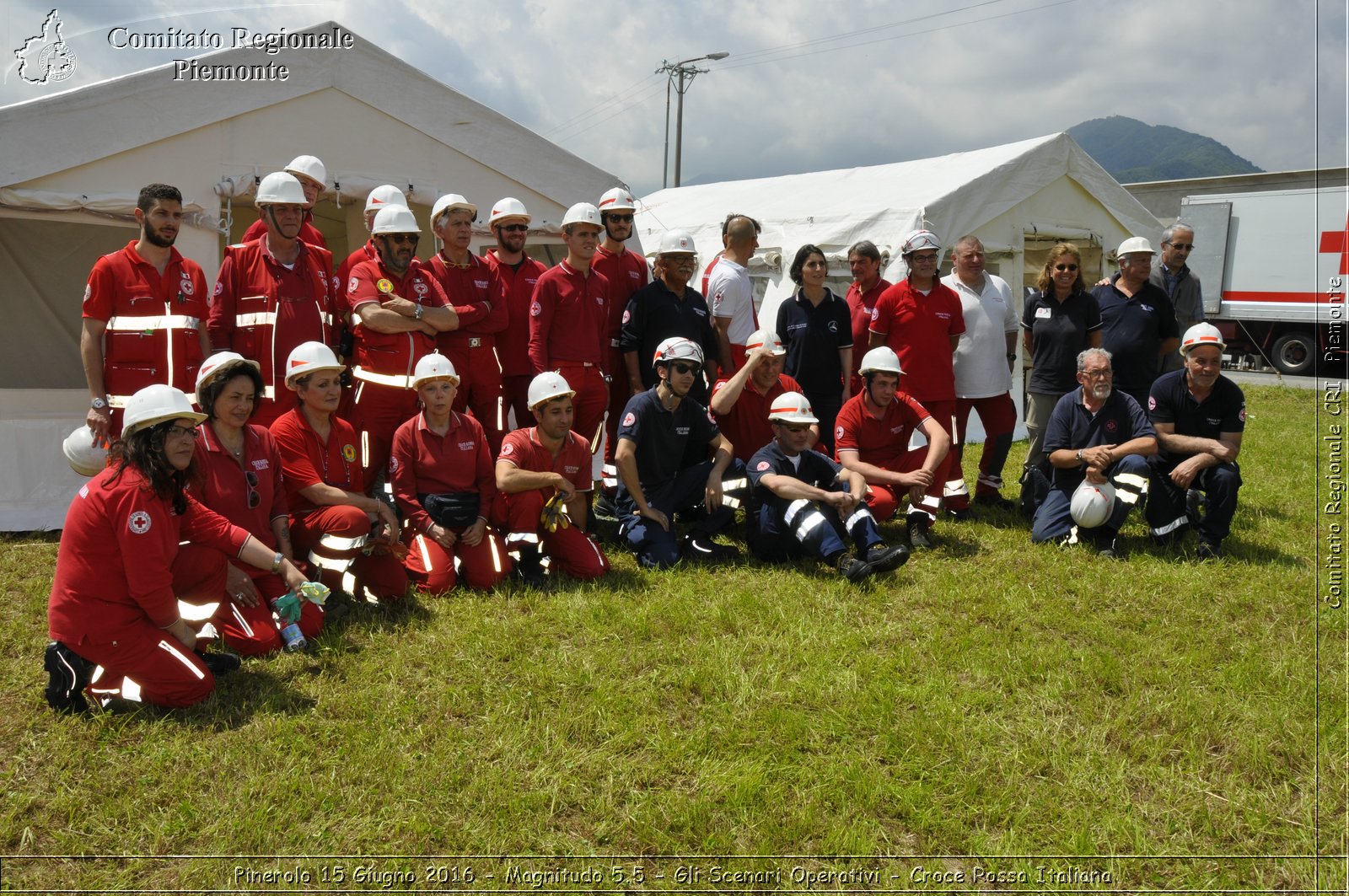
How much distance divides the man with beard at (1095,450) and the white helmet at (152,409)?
187 inches

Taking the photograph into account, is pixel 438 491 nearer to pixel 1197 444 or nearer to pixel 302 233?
pixel 302 233

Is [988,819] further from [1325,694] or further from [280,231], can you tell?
[280,231]

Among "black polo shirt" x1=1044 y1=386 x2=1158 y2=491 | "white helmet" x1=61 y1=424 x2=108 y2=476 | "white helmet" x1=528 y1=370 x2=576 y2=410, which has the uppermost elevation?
"white helmet" x1=528 y1=370 x2=576 y2=410

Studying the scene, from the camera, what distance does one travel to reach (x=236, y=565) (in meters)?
4.20

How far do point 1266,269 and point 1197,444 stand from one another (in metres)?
13.7

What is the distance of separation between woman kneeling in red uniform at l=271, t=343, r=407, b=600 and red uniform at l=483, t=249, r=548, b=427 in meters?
1.51

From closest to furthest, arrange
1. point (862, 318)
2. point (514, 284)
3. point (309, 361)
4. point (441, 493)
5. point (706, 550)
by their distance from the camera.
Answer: point (309, 361) → point (441, 493) → point (706, 550) → point (514, 284) → point (862, 318)

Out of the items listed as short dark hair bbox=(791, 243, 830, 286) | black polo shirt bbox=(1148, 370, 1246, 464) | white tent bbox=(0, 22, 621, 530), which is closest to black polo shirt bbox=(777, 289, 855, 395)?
short dark hair bbox=(791, 243, 830, 286)

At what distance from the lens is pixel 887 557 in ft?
16.0

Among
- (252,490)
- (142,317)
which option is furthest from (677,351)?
(142,317)

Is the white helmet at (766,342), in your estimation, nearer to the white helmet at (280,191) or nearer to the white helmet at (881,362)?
the white helmet at (881,362)

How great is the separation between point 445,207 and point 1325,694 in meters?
5.02

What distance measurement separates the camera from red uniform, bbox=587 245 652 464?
20.0 ft

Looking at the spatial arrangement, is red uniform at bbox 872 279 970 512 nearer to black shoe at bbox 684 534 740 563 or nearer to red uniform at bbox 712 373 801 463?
red uniform at bbox 712 373 801 463
